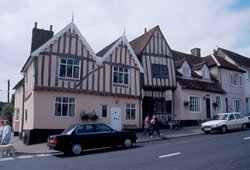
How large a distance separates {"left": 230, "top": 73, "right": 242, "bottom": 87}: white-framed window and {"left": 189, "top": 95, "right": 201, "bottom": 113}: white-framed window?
6647 millimetres

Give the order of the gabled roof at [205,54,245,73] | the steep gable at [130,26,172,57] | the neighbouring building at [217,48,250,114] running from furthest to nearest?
the neighbouring building at [217,48,250,114], the gabled roof at [205,54,245,73], the steep gable at [130,26,172,57]

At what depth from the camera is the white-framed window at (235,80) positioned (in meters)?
30.2

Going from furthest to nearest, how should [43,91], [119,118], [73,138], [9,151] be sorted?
[119,118], [43,91], [9,151], [73,138]

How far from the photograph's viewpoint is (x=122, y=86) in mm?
21719

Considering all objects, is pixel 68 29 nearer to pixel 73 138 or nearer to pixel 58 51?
pixel 58 51

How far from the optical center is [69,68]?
63.6ft

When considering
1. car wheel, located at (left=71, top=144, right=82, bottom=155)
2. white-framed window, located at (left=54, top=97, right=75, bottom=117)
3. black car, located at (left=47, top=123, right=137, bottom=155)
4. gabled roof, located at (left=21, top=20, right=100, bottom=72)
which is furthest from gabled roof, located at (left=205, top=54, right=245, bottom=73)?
car wheel, located at (left=71, top=144, right=82, bottom=155)

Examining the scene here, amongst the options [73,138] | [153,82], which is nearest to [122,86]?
[153,82]

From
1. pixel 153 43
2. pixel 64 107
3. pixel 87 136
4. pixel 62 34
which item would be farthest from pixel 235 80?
pixel 87 136

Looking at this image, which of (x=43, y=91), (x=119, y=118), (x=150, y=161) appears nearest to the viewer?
(x=150, y=161)

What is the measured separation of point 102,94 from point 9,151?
28.3 feet

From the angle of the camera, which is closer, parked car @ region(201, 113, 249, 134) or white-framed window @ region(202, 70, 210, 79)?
parked car @ region(201, 113, 249, 134)

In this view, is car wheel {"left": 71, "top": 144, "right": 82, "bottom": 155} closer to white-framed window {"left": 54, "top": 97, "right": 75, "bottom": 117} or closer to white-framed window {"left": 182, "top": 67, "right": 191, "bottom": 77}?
white-framed window {"left": 54, "top": 97, "right": 75, "bottom": 117}

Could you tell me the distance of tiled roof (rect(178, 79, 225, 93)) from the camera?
81.7 ft
